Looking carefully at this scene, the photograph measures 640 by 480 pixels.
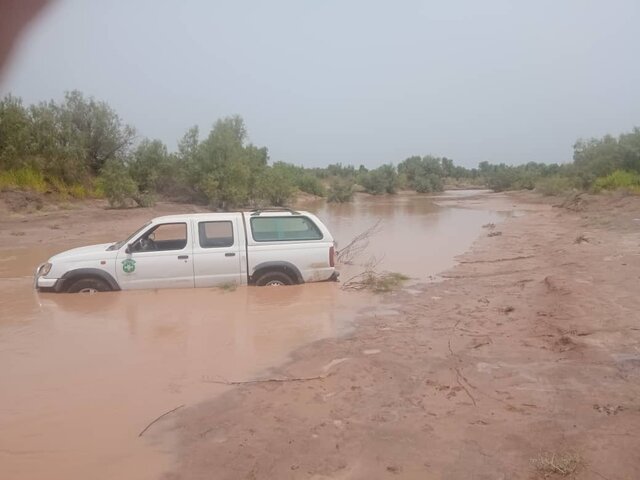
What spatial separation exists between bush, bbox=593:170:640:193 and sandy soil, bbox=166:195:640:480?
26.7 m

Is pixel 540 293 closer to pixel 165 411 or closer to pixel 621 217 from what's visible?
pixel 165 411

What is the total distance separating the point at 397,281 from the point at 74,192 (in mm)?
23815

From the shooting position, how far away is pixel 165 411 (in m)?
4.63

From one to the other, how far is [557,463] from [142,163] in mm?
32234

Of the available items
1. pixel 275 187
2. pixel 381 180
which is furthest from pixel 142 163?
pixel 381 180

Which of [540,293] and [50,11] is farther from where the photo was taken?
[540,293]

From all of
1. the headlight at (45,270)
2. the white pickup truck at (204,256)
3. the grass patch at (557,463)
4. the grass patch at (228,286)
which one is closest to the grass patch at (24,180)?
the headlight at (45,270)

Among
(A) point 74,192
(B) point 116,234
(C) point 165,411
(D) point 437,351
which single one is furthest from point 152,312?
(A) point 74,192

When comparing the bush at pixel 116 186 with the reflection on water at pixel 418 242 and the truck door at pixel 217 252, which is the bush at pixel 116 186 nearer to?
the reflection on water at pixel 418 242

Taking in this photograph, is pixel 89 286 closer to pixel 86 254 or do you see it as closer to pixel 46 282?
pixel 86 254

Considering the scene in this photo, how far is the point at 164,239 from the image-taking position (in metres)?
8.96

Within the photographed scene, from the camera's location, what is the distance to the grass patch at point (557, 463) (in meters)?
3.33

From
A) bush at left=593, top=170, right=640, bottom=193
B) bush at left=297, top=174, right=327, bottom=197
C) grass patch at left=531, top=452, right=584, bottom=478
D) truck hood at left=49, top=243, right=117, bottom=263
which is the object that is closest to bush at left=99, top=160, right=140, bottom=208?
truck hood at left=49, top=243, right=117, bottom=263

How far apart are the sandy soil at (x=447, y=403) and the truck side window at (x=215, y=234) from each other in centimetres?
281
